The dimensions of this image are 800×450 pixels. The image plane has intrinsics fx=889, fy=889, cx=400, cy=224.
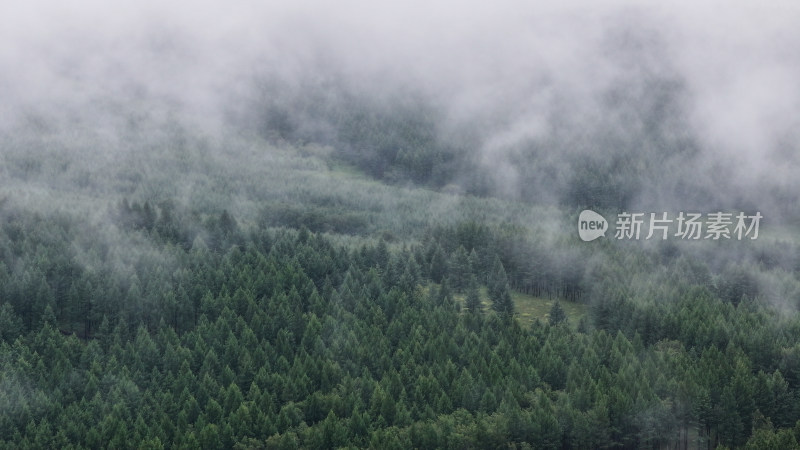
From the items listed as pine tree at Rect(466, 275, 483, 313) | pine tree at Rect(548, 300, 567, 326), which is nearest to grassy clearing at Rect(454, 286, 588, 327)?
pine tree at Rect(466, 275, 483, 313)

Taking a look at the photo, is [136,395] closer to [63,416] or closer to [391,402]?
[63,416]

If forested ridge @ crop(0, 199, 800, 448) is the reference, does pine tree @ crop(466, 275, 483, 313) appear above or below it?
above

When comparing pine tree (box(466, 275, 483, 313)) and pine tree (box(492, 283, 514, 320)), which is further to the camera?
pine tree (box(492, 283, 514, 320))

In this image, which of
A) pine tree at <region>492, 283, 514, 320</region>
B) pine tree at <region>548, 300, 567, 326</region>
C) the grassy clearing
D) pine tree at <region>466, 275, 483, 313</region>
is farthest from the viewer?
the grassy clearing

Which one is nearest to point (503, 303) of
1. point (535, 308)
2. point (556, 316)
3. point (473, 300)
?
point (473, 300)

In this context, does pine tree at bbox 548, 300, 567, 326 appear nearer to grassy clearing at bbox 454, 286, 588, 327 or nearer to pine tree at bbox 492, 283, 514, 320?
grassy clearing at bbox 454, 286, 588, 327

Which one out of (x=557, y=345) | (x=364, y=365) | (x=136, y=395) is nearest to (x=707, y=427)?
(x=557, y=345)

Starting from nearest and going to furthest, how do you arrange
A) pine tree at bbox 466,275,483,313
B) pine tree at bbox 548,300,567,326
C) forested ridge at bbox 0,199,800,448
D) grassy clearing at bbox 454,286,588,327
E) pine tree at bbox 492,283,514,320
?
forested ridge at bbox 0,199,800,448
pine tree at bbox 548,300,567,326
pine tree at bbox 466,275,483,313
pine tree at bbox 492,283,514,320
grassy clearing at bbox 454,286,588,327

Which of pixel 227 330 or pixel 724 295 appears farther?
pixel 724 295

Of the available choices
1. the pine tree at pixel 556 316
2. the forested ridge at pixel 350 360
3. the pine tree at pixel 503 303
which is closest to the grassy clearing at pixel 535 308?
the pine tree at pixel 503 303

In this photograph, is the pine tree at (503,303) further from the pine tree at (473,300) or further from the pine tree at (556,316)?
the pine tree at (556,316)

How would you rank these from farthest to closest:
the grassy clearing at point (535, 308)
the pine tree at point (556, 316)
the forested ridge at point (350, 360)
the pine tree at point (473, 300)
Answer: the grassy clearing at point (535, 308) → the pine tree at point (473, 300) → the pine tree at point (556, 316) → the forested ridge at point (350, 360)
